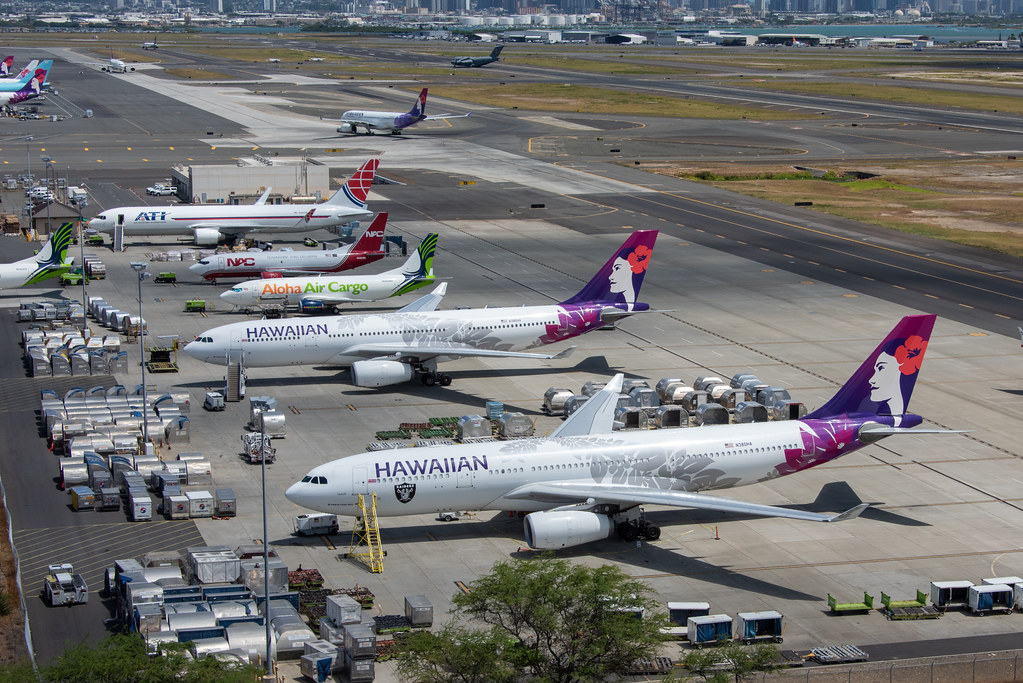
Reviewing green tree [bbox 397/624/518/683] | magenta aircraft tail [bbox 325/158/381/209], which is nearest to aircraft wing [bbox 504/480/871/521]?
green tree [bbox 397/624/518/683]

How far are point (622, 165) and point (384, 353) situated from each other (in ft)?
356

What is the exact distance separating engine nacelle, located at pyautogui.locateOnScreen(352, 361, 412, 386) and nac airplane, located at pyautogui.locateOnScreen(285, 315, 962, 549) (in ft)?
69.4

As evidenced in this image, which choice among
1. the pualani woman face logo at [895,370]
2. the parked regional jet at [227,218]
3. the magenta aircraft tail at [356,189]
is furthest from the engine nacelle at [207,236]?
the pualani woman face logo at [895,370]

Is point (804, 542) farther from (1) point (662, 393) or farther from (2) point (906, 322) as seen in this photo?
(1) point (662, 393)

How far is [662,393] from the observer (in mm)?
75688

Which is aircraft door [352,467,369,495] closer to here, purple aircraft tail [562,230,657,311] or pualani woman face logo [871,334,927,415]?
pualani woman face logo [871,334,927,415]

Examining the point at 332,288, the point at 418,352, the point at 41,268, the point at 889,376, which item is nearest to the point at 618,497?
the point at 889,376

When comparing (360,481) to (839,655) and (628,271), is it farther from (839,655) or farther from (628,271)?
(628,271)

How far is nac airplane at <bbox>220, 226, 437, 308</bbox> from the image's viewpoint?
9656 cm

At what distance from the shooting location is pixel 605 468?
56.0 meters

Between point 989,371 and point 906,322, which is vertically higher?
point 906,322

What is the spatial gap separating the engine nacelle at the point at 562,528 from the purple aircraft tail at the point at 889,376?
14010mm

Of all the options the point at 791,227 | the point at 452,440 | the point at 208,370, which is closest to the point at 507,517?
the point at 452,440

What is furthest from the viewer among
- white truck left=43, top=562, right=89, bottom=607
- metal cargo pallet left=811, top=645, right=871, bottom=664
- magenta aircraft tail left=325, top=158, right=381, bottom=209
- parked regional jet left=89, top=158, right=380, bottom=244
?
magenta aircraft tail left=325, top=158, right=381, bottom=209
